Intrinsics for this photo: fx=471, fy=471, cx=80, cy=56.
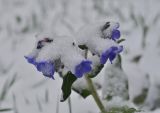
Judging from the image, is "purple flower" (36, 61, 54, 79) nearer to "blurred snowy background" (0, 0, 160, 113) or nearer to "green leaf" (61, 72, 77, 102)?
"green leaf" (61, 72, 77, 102)

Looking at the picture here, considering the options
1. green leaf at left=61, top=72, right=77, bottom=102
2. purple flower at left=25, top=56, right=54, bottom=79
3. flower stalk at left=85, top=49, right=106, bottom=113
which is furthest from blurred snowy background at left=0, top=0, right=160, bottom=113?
purple flower at left=25, top=56, right=54, bottom=79

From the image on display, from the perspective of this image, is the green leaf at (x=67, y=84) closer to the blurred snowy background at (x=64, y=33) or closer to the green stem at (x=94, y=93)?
the green stem at (x=94, y=93)

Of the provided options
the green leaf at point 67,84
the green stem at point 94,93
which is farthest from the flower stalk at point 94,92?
the green leaf at point 67,84

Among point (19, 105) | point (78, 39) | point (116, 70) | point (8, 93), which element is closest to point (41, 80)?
point (8, 93)

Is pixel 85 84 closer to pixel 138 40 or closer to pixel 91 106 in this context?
pixel 91 106

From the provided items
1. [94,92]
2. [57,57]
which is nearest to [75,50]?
[57,57]

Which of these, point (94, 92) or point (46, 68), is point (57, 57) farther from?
point (94, 92)
